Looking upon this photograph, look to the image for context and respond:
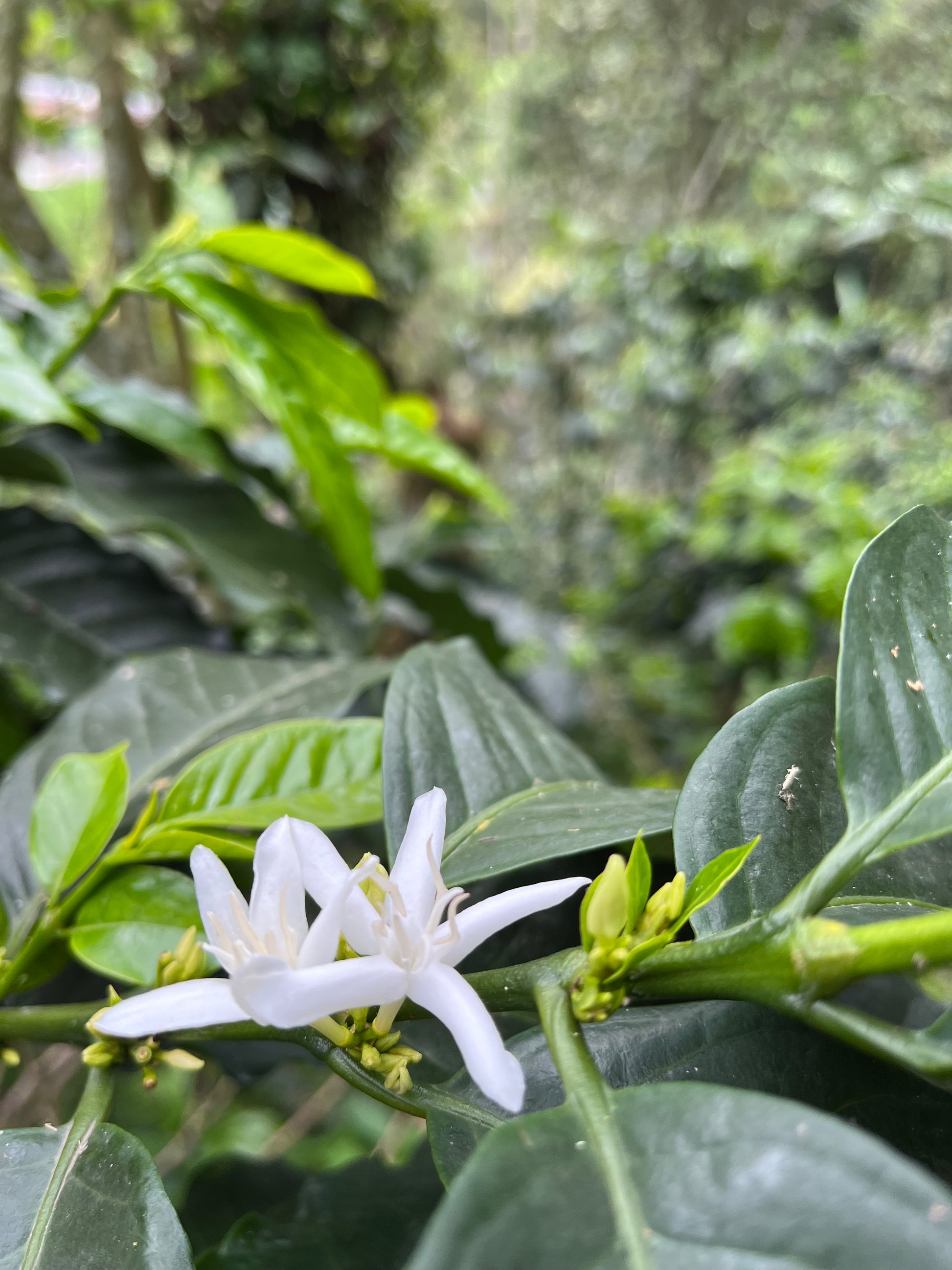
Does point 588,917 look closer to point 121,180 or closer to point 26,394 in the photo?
point 26,394

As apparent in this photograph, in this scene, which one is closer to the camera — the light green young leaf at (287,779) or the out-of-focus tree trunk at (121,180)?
the light green young leaf at (287,779)

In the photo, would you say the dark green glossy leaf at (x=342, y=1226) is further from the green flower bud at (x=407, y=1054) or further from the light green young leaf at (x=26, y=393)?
the light green young leaf at (x=26, y=393)

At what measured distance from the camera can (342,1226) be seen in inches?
15.6

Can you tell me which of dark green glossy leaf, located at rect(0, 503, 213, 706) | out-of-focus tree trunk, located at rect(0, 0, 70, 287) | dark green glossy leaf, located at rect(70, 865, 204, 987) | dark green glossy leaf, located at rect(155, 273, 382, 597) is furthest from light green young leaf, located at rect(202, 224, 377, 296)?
out-of-focus tree trunk, located at rect(0, 0, 70, 287)

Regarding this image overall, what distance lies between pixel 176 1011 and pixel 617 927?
0.13 meters

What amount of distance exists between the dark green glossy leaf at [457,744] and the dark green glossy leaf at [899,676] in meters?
0.17

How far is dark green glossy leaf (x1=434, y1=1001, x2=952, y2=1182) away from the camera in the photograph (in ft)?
0.88

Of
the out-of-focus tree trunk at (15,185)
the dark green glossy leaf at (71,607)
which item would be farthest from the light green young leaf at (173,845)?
the out-of-focus tree trunk at (15,185)

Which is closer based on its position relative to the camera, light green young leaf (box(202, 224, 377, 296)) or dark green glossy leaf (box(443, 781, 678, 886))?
dark green glossy leaf (box(443, 781, 678, 886))

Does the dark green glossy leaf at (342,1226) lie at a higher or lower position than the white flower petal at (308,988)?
lower

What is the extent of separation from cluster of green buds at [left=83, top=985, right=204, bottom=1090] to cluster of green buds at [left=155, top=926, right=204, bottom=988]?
0.06 feet

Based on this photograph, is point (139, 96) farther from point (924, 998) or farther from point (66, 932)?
point (924, 998)

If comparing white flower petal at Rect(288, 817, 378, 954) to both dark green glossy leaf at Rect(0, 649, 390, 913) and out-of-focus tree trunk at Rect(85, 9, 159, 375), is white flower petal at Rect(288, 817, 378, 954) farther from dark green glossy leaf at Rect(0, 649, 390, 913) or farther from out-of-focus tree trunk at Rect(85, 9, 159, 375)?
out-of-focus tree trunk at Rect(85, 9, 159, 375)

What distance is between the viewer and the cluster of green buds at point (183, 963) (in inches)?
11.9
